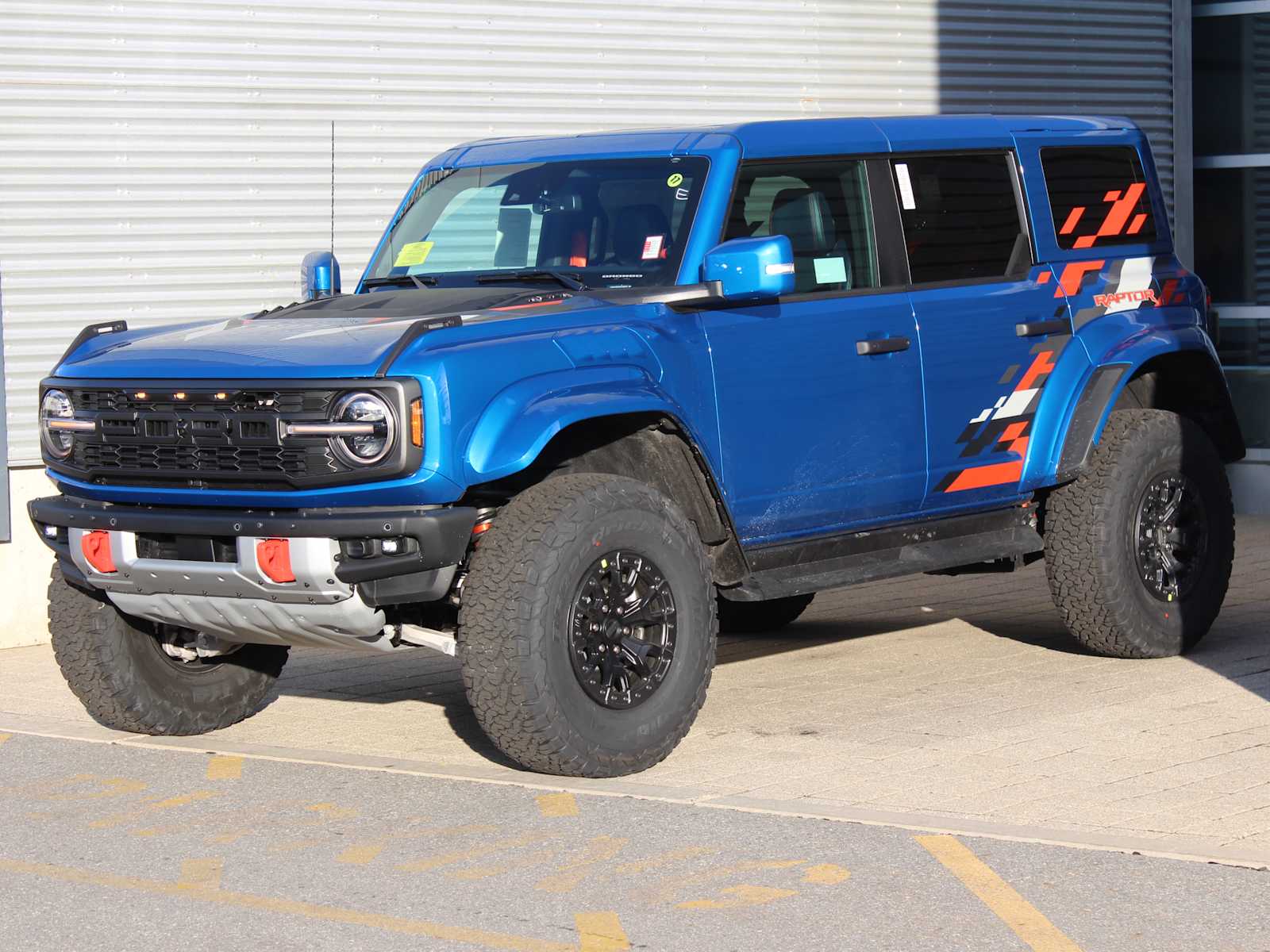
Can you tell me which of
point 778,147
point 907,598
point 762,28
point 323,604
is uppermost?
point 762,28

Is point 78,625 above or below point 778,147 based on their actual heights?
below

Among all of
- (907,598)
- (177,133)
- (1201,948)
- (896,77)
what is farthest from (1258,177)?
(1201,948)

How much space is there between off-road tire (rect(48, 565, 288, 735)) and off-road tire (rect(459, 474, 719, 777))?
1541 mm

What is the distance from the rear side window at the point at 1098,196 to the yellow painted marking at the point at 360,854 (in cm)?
405

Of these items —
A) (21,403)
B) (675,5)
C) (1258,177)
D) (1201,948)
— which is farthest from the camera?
(1258,177)

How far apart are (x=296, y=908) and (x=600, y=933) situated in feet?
2.76

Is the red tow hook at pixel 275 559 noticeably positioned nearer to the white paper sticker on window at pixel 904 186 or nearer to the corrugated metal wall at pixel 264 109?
the white paper sticker on window at pixel 904 186

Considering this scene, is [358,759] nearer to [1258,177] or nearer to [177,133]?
[177,133]

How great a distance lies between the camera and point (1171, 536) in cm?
869

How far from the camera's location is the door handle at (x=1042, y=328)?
8039 millimetres

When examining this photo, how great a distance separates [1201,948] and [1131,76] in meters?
11.3

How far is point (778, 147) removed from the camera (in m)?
7.49

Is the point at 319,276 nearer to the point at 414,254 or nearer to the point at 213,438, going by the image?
the point at 414,254

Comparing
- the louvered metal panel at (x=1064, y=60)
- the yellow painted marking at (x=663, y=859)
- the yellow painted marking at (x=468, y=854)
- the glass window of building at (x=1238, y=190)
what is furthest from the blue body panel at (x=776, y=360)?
the glass window of building at (x=1238, y=190)
